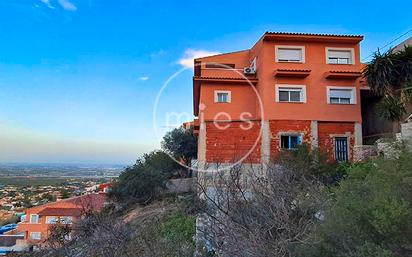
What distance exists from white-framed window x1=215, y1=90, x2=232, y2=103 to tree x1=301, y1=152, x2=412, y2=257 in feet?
48.5

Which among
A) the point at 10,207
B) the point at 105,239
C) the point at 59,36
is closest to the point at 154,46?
the point at 59,36

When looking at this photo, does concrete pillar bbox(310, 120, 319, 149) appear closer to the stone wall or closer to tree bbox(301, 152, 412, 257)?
the stone wall

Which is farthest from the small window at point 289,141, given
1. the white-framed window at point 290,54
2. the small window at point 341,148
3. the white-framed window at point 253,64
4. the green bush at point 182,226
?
the green bush at point 182,226

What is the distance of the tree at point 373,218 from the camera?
11.1 feet

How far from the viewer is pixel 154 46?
60.7 feet

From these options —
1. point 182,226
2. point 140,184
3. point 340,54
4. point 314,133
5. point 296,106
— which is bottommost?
point 182,226

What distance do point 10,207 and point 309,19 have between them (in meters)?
33.3

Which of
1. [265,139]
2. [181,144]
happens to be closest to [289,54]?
[265,139]

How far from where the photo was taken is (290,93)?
1817 centimetres

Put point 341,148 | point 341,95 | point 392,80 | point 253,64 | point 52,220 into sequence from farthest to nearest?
point 253,64 < point 52,220 < point 341,95 < point 341,148 < point 392,80

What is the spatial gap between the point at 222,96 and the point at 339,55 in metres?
6.72

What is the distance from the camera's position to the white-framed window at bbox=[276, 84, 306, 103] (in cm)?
1802

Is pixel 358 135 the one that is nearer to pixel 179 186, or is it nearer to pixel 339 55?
pixel 339 55

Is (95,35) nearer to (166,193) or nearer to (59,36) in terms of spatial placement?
(59,36)
